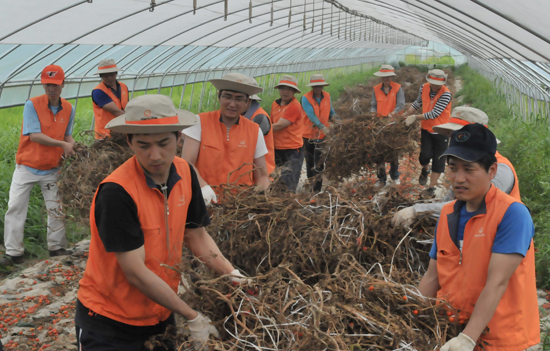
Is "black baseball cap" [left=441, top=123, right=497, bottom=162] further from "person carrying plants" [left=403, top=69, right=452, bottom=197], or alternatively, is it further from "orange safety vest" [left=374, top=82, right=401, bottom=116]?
"orange safety vest" [left=374, top=82, right=401, bottom=116]

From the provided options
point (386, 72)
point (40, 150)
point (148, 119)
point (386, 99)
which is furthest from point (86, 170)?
point (386, 72)

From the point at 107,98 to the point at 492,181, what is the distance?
441 centimetres

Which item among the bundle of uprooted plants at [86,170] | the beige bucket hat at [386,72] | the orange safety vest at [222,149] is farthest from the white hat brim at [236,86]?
the beige bucket hat at [386,72]

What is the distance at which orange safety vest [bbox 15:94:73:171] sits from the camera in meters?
4.86

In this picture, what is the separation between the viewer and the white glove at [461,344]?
70.1 inches

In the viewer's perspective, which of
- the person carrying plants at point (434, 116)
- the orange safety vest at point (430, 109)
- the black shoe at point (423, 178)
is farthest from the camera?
the black shoe at point (423, 178)

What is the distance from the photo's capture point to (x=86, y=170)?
4320 mm

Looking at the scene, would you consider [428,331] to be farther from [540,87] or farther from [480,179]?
[540,87]

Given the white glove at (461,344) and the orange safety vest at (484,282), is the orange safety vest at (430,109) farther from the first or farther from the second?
the white glove at (461,344)

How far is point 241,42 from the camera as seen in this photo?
42.8ft

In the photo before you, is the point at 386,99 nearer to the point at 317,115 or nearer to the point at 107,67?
the point at 317,115

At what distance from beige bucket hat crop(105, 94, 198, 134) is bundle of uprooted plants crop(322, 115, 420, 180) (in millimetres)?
4148

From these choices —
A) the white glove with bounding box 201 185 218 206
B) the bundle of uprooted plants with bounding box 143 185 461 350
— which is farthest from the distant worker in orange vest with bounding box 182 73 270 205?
the bundle of uprooted plants with bounding box 143 185 461 350

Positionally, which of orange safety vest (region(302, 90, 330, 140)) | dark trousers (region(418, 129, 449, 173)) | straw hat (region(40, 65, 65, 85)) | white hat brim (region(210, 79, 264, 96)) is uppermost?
white hat brim (region(210, 79, 264, 96))
